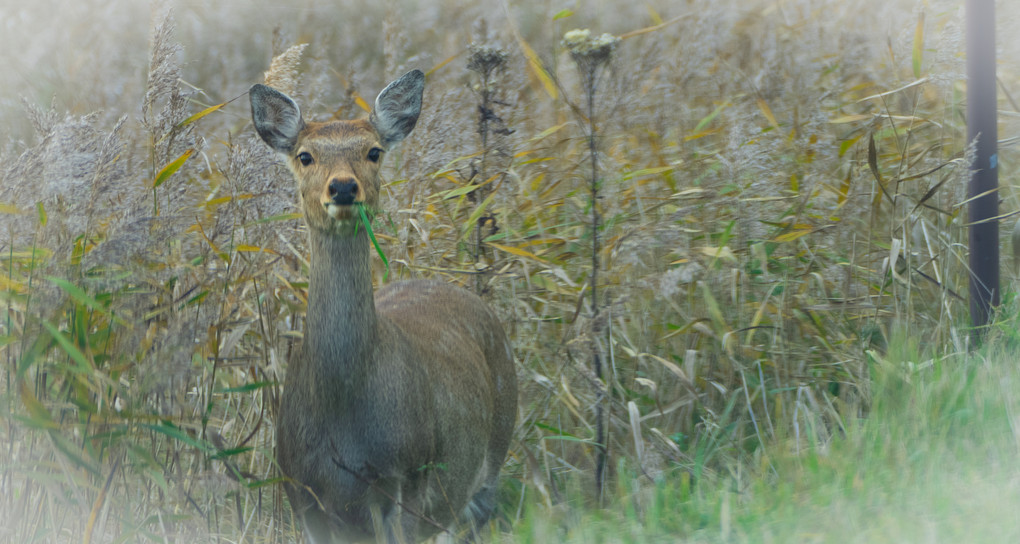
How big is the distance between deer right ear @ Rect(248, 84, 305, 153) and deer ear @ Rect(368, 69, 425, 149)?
30 cm

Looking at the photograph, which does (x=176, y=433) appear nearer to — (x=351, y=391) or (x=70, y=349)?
(x=70, y=349)

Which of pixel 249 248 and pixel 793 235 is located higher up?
pixel 249 248

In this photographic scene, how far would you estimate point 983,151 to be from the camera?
4.61m

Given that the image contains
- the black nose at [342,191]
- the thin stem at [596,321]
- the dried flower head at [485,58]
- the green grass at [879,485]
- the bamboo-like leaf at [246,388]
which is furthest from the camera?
the dried flower head at [485,58]

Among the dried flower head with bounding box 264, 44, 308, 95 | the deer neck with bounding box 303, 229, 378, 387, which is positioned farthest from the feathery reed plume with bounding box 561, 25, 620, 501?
the deer neck with bounding box 303, 229, 378, 387

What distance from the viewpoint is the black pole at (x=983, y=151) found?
14.9ft

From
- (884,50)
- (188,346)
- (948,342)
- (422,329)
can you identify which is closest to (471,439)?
(422,329)

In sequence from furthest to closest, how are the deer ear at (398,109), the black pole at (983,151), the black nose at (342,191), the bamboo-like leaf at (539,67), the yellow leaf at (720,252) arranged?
the bamboo-like leaf at (539,67) → the yellow leaf at (720,252) → the black pole at (983,151) → the deer ear at (398,109) → the black nose at (342,191)

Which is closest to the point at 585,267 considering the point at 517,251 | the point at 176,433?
the point at 517,251

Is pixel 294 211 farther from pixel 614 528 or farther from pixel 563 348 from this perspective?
pixel 614 528

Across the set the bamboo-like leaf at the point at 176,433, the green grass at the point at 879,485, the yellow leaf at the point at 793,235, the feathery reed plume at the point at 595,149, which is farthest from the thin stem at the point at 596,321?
the bamboo-like leaf at the point at 176,433

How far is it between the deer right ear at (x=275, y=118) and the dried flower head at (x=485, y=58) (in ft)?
3.49

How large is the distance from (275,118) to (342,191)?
0.70 m

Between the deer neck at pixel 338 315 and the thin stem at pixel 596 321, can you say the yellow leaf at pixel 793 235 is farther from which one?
the deer neck at pixel 338 315
